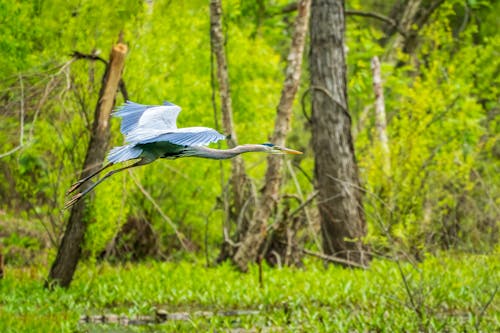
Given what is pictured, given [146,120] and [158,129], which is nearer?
[158,129]

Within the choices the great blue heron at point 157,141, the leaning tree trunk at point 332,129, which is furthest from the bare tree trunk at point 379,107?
the great blue heron at point 157,141

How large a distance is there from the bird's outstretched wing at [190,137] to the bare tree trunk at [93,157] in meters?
5.01

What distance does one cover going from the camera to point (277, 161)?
11789 mm

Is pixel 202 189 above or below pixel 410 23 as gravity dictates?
below

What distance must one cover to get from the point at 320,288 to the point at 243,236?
9.98 feet

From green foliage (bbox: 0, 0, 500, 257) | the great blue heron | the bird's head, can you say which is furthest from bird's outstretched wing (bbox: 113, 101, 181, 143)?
green foliage (bbox: 0, 0, 500, 257)

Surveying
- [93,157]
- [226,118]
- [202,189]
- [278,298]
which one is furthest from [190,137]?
[202,189]

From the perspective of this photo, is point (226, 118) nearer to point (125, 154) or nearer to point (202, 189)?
point (202, 189)

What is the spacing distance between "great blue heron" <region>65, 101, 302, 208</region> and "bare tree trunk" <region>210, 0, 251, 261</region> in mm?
6217

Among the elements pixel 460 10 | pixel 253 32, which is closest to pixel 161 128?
pixel 253 32

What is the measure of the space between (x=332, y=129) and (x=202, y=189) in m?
2.98

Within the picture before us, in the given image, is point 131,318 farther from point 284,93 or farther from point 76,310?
point 284,93

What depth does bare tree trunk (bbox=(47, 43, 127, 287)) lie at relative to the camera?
954 cm

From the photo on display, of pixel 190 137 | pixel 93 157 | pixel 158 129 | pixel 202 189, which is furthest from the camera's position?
pixel 202 189
